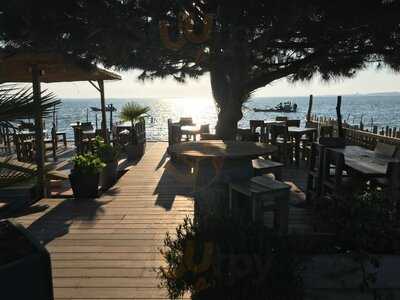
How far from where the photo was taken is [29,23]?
4605 millimetres

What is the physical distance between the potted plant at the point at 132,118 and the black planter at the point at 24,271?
24.9 feet

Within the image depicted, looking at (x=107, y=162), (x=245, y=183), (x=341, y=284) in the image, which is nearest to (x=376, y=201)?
(x=341, y=284)

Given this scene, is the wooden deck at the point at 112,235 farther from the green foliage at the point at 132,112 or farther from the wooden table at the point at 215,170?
the green foliage at the point at 132,112

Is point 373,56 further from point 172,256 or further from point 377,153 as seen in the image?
point 172,256

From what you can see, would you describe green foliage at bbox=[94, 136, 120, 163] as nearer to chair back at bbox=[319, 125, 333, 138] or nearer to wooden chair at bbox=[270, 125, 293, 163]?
wooden chair at bbox=[270, 125, 293, 163]

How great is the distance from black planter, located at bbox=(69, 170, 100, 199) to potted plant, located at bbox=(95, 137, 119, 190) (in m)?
0.66

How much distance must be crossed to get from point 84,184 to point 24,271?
3664mm

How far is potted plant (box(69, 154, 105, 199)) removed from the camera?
554cm

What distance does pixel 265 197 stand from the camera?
3.43m

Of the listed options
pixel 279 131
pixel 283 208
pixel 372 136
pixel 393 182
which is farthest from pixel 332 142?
pixel 372 136

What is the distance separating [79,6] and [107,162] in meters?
2.84

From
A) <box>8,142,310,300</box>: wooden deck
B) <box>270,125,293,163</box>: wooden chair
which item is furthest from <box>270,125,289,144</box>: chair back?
<box>8,142,310,300</box>: wooden deck

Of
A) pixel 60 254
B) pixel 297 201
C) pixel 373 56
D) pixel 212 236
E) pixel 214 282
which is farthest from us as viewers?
pixel 373 56

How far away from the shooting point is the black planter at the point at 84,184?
5.56 metres
